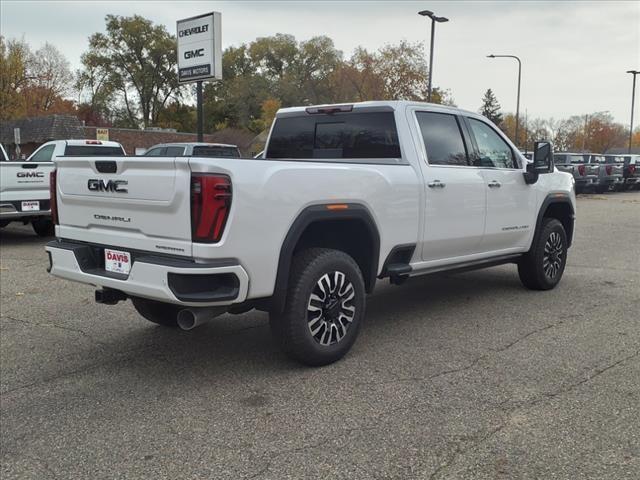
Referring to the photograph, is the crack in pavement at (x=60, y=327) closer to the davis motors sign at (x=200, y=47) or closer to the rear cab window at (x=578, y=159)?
the davis motors sign at (x=200, y=47)

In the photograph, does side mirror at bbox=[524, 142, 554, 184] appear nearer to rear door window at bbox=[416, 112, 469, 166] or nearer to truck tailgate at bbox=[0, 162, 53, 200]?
rear door window at bbox=[416, 112, 469, 166]

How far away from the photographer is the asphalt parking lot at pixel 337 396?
3.18 meters

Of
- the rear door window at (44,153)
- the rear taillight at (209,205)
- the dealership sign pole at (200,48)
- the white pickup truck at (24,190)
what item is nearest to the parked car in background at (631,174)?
the dealership sign pole at (200,48)

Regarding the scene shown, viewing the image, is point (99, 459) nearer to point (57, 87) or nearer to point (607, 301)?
point (607, 301)

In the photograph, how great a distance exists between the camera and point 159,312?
5301 millimetres

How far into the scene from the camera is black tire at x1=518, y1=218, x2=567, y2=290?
6812 mm

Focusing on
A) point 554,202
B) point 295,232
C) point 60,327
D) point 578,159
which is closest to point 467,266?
point 554,202

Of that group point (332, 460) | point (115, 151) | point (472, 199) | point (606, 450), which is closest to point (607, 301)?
point (472, 199)

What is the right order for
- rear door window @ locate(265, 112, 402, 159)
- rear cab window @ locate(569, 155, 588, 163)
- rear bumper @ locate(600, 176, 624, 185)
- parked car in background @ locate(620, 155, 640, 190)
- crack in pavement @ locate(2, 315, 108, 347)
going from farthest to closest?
parked car in background @ locate(620, 155, 640, 190) → rear bumper @ locate(600, 176, 624, 185) → rear cab window @ locate(569, 155, 588, 163) → rear door window @ locate(265, 112, 402, 159) → crack in pavement @ locate(2, 315, 108, 347)

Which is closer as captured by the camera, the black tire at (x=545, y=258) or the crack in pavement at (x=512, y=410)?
the crack in pavement at (x=512, y=410)

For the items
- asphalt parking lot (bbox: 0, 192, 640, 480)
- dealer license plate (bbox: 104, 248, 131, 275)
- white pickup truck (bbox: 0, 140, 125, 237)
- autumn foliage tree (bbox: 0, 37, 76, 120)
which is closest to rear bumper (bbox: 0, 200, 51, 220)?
white pickup truck (bbox: 0, 140, 125, 237)

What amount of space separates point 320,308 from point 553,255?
150 inches

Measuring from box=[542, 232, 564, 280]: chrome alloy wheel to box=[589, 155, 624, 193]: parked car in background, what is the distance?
22.0m

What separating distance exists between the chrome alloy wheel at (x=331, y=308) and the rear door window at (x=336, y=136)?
4.63 ft
